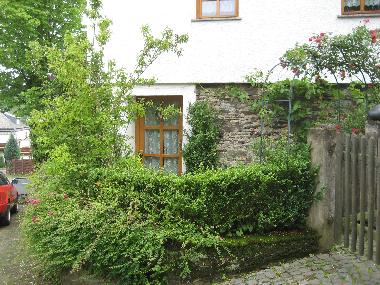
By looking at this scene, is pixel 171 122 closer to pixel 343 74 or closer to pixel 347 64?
pixel 343 74

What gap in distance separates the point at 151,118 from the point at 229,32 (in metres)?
2.60

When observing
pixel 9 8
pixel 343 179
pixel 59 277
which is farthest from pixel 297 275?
pixel 9 8

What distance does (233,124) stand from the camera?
10.0 m

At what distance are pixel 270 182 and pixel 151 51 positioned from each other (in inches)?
161

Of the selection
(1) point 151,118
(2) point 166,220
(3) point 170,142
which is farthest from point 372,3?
(2) point 166,220

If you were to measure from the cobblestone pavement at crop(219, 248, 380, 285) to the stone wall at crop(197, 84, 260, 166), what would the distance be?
12.8 feet

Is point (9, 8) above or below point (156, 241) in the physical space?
above

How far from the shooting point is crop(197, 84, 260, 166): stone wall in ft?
32.5

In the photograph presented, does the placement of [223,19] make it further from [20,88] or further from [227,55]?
[20,88]

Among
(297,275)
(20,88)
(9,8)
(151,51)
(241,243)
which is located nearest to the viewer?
(297,275)

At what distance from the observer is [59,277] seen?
21.2 feet

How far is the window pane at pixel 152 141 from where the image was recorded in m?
10.7

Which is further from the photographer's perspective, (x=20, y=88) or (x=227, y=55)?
(x=20, y=88)

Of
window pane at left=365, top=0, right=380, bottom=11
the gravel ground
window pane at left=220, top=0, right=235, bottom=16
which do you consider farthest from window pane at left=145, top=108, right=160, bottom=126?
window pane at left=365, top=0, right=380, bottom=11
